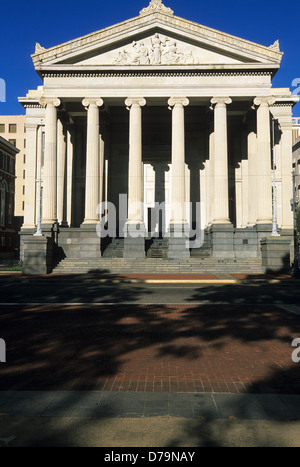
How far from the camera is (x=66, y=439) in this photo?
4020 millimetres

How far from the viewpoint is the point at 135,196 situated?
3219 centimetres

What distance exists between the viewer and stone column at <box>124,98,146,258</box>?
3106 centimetres

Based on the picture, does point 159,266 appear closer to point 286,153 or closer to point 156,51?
point 156,51

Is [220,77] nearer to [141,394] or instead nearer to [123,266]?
[123,266]

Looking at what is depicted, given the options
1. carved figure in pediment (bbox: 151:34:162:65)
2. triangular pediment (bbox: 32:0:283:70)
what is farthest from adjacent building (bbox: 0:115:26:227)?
carved figure in pediment (bbox: 151:34:162:65)

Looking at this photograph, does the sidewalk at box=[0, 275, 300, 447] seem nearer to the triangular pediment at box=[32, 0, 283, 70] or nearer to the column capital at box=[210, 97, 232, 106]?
the column capital at box=[210, 97, 232, 106]

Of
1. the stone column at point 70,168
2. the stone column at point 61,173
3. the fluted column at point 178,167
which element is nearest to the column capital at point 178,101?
the fluted column at point 178,167

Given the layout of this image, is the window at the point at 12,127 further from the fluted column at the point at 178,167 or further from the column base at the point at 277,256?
the column base at the point at 277,256

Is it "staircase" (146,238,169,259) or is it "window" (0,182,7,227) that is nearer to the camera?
"staircase" (146,238,169,259)

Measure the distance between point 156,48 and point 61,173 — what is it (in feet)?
46.7

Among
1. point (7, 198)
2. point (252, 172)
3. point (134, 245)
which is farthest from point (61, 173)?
point (7, 198)

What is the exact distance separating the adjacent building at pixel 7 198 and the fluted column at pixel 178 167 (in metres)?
38.4

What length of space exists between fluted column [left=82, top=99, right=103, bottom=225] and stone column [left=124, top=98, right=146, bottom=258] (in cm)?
288
